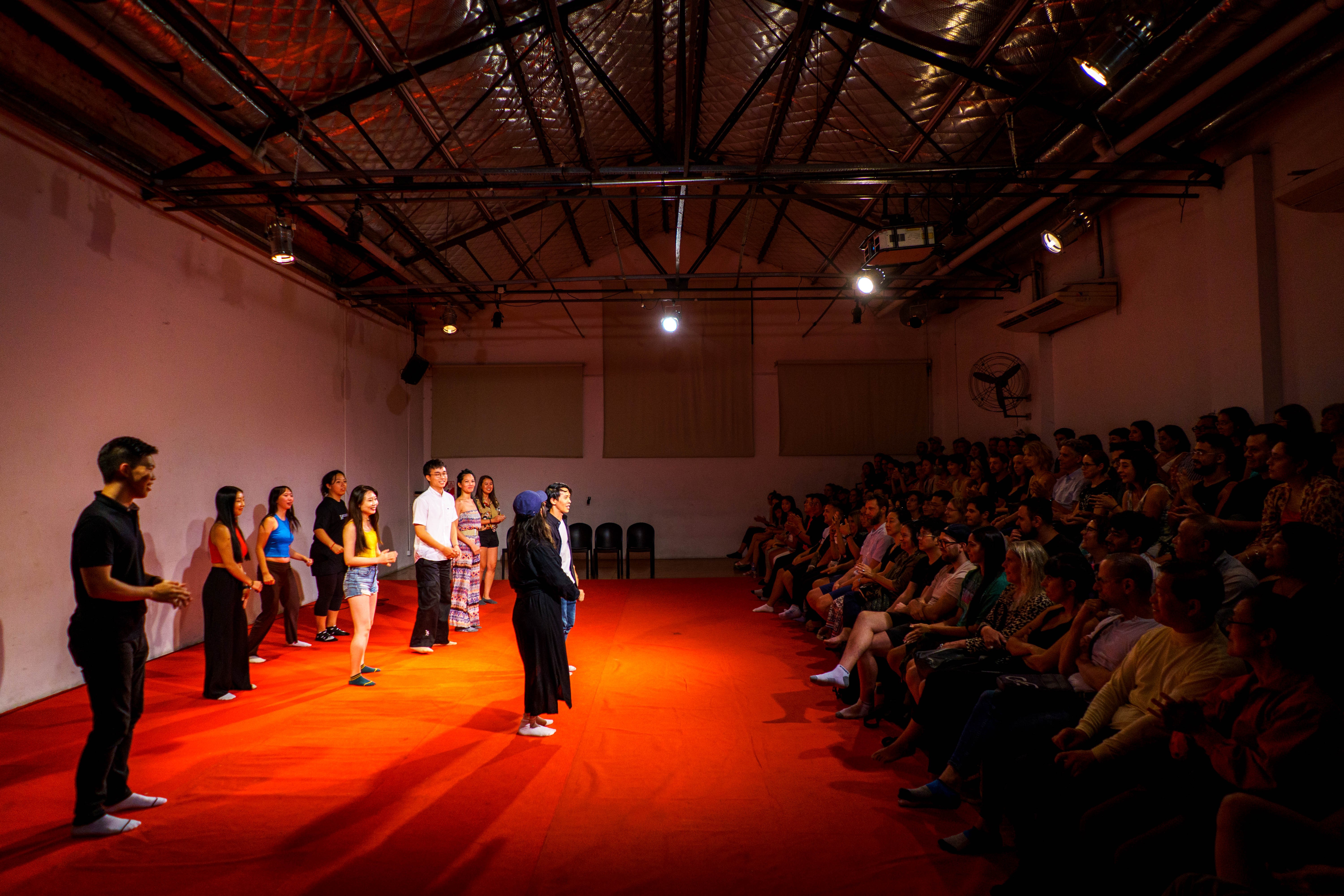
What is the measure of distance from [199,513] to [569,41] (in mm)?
5277

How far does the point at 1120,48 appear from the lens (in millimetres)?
4637

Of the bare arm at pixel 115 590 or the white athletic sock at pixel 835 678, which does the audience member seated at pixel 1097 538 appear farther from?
the bare arm at pixel 115 590

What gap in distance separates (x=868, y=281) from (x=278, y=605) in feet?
22.3

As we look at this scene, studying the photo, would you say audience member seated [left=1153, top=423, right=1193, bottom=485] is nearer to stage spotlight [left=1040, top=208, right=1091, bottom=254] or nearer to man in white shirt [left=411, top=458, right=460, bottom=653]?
stage spotlight [left=1040, top=208, right=1091, bottom=254]

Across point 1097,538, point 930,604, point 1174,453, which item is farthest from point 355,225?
point 1174,453

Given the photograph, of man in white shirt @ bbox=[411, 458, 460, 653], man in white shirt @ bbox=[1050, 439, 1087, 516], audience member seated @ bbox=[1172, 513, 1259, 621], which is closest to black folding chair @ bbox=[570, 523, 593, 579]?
Answer: man in white shirt @ bbox=[411, 458, 460, 653]

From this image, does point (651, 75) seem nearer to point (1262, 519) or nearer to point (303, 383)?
point (303, 383)

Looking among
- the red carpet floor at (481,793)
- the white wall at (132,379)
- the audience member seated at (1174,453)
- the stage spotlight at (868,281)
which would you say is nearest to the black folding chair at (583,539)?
the white wall at (132,379)

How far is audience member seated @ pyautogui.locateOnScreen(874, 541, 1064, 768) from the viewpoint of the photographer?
3.23 meters

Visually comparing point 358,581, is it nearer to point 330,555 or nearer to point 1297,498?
point 330,555

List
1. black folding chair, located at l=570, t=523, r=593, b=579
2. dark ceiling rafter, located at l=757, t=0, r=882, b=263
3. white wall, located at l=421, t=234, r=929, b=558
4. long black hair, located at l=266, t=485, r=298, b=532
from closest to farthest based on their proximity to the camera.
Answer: dark ceiling rafter, located at l=757, t=0, r=882, b=263
long black hair, located at l=266, t=485, r=298, b=532
black folding chair, located at l=570, t=523, r=593, b=579
white wall, located at l=421, t=234, r=929, b=558

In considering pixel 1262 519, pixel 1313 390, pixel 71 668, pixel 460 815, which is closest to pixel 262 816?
Answer: pixel 460 815

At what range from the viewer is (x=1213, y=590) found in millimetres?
2436

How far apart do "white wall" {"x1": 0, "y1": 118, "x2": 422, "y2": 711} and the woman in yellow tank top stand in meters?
1.90
